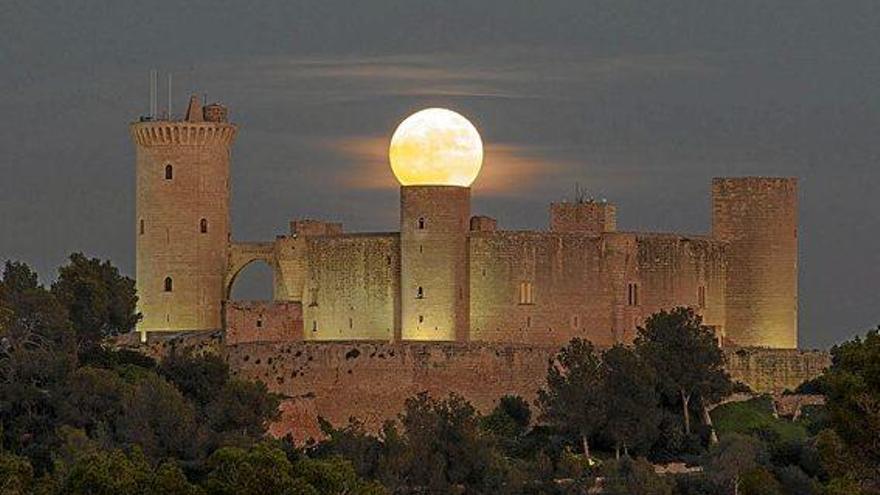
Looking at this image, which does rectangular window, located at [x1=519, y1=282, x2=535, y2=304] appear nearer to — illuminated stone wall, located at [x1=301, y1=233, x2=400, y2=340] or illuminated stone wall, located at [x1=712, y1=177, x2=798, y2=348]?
illuminated stone wall, located at [x1=301, y1=233, x2=400, y2=340]

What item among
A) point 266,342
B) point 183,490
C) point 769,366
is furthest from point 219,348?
point 183,490

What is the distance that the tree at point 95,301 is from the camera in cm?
8375

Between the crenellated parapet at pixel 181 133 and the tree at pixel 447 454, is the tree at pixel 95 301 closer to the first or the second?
the crenellated parapet at pixel 181 133

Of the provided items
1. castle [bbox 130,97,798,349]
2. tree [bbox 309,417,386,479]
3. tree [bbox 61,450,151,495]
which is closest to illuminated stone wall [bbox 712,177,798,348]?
castle [bbox 130,97,798,349]

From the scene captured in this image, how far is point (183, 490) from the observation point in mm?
62375

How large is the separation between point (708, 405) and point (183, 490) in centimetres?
2165

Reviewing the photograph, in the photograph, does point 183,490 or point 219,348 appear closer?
point 183,490

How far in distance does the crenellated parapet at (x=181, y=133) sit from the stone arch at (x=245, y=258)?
2.64m

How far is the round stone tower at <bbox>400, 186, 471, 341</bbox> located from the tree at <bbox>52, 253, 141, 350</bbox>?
23.2ft

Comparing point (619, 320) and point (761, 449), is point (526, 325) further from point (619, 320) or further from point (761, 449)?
point (761, 449)

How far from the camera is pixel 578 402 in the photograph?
78.1 m

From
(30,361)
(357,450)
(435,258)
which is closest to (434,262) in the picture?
(435,258)

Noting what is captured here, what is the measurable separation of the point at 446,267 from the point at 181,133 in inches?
322

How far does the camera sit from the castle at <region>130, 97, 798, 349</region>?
82.6 metres
